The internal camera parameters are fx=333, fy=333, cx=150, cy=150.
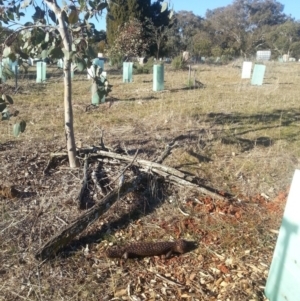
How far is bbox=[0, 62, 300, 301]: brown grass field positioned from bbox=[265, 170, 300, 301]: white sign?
255mm

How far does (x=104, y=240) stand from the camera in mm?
2689

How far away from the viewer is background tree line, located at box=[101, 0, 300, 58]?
74.9ft

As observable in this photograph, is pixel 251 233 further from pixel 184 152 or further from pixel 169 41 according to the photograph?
pixel 169 41

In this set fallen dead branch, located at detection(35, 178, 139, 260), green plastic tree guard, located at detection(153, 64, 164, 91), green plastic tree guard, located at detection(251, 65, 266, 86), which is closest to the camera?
fallen dead branch, located at detection(35, 178, 139, 260)

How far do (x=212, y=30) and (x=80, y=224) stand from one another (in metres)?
46.7

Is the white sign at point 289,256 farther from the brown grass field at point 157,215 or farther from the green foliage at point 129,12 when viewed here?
the green foliage at point 129,12

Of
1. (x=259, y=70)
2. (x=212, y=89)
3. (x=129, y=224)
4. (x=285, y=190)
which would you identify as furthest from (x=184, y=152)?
(x=259, y=70)

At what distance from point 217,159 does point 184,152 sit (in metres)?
0.43

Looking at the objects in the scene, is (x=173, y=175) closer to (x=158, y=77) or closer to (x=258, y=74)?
(x=158, y=77)

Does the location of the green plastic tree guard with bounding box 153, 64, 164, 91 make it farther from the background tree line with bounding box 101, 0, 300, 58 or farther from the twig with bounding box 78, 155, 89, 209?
the twig with bounding box 78, 155, 89, 209

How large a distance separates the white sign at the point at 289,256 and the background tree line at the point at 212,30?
1.65 m

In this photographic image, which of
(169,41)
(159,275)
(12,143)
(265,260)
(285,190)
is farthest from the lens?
(169,41)

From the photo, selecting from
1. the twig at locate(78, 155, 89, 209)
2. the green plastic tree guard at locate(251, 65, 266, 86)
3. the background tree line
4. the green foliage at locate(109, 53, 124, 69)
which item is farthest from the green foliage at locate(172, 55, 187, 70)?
the twig at locate(78, 155, 89, 209)

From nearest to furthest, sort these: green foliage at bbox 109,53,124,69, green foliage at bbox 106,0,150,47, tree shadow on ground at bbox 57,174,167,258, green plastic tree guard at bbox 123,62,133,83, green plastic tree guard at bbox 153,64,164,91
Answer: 1. tree shadow on ground at bbox 57,174,167,258
2. green plastic tree guard at bbox 153,64,164,91
3. green plastic tree guard at bbox 123,62,133,83
4. green foliage at bbox 109,53,124,69
5. green foliage at bbox 106,0,150,47
